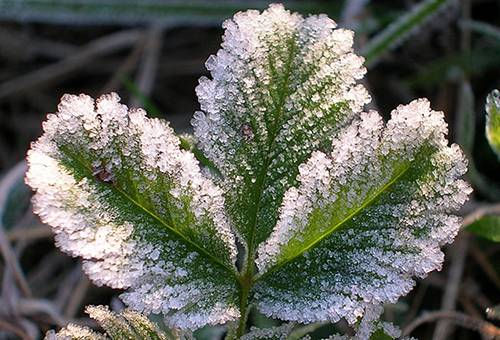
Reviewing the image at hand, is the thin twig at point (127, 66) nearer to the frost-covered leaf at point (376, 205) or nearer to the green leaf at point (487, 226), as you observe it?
the green leaf at point (487, 226)

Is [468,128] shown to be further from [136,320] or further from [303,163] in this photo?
[136,320]

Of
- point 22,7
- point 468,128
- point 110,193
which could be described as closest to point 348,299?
point 110,193

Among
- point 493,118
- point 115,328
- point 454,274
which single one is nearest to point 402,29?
point 454,274

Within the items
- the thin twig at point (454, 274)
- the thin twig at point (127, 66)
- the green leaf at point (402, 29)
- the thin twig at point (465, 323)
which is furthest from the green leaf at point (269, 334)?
the thin twig at point (127, 66)

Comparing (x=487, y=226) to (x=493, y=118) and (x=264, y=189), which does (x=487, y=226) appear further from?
(x=264, y=189)

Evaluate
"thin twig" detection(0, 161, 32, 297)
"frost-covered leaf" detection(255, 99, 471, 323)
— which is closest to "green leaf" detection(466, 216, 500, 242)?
"frost-covered leaf" detection(255, 99, 471, 323)

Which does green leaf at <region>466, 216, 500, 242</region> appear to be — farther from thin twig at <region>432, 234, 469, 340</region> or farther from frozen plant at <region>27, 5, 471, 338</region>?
frozen plant at <region>27, 5, 471, 338</region>

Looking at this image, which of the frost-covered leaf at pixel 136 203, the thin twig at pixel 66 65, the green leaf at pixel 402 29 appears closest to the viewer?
the frost-covered leaf at pixel 136 203
